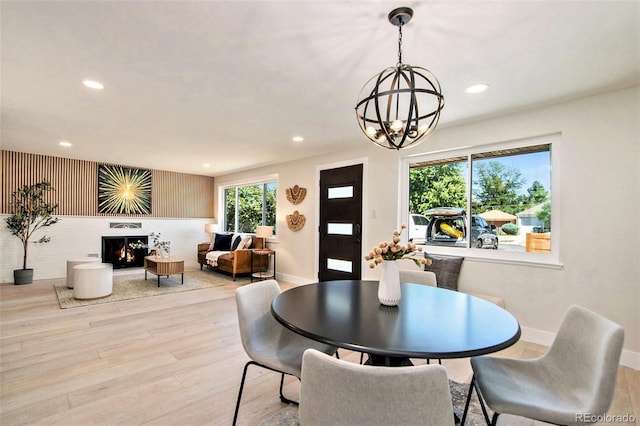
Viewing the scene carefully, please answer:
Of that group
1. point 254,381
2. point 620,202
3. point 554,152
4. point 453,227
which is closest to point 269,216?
point 453,227

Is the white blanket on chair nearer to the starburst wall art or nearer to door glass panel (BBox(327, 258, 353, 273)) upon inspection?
the starburst wall art

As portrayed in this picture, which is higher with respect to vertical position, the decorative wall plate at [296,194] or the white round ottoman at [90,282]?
the decorative wall plate at [296,194]

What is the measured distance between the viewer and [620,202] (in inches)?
105

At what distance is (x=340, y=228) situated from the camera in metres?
5.07

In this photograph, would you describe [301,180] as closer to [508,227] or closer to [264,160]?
[264,160]

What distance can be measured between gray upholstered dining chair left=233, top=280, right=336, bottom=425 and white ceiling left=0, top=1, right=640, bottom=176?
166 cm

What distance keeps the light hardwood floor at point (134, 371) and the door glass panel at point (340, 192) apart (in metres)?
2.45

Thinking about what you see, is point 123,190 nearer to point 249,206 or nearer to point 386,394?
point 249,206

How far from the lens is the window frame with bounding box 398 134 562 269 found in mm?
3016

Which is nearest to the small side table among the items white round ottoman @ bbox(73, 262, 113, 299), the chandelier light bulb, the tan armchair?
the tan armchair

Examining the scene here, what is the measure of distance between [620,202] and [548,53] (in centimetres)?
157

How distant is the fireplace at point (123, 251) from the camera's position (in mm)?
6629

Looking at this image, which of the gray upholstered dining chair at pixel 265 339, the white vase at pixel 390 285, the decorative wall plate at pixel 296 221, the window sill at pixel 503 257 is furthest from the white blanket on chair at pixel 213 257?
the white vase at pixel 390 285

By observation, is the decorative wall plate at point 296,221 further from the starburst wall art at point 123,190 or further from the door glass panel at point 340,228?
the starburst wall art at point 123,190
